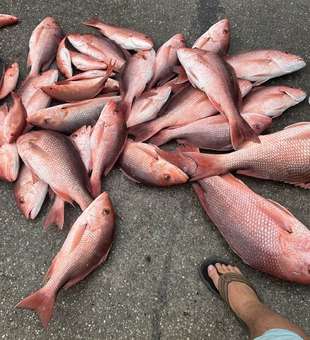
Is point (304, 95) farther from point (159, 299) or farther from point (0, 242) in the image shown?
point (0, 242)

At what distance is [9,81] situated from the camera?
2.79 m

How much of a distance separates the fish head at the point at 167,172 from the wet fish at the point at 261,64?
3.40 feet

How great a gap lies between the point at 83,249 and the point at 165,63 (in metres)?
1.64

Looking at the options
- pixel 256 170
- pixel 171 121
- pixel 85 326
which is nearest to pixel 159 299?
pixel 85 326

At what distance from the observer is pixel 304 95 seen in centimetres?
278

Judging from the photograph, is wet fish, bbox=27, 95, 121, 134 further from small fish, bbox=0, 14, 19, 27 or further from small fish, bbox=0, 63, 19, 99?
small fish, bbox=0, 14, 19, 27

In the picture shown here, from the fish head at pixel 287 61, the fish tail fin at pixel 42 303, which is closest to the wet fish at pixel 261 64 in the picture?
the fish head at pixel 287 61

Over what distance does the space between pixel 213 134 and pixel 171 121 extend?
1.11 feet

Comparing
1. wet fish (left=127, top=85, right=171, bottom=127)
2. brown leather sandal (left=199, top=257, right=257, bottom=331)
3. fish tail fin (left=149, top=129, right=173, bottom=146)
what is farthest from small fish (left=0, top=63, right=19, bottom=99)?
brown leather sandal (left=199, top=257, right=257, bottom=331)

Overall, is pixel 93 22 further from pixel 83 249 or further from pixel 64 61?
pixel 83 249

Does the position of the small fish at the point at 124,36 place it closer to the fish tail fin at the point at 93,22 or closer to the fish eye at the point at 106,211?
the fish tail fin at the point at 93,22

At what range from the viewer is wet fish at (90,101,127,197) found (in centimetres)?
243

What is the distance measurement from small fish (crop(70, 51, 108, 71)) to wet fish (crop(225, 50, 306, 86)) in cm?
108

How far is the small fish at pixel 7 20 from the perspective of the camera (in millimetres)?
3057
